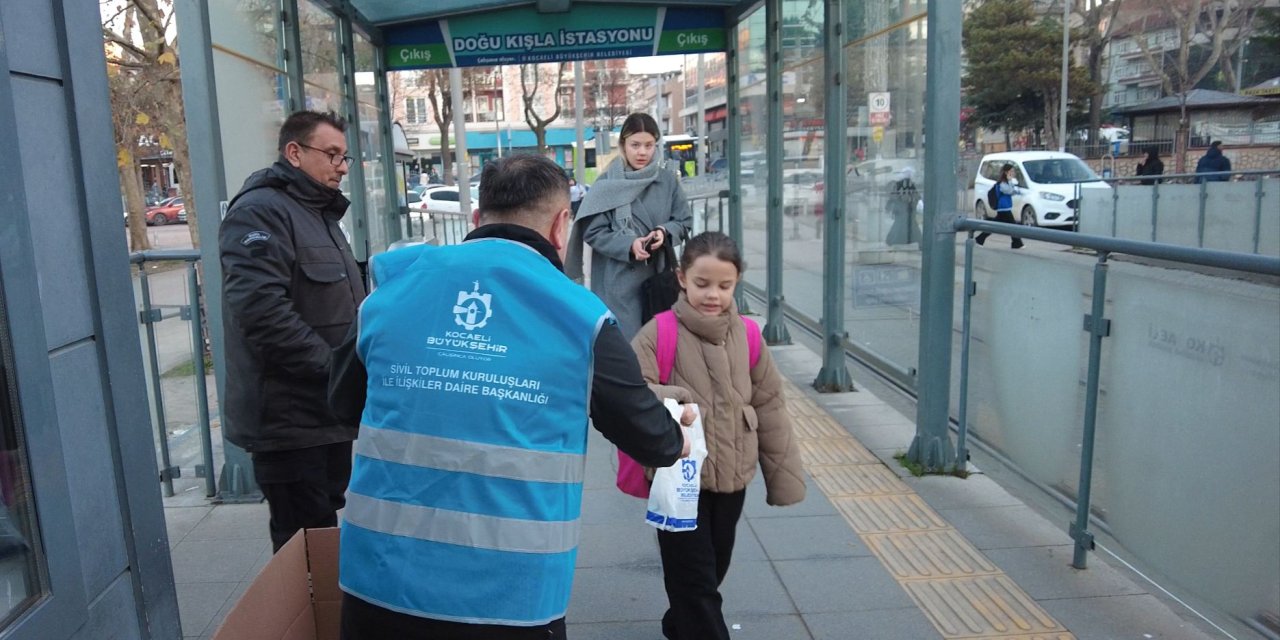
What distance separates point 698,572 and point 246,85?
346 centimetres

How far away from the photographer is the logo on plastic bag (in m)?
1.84

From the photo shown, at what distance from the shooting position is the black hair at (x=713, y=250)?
3.14 m

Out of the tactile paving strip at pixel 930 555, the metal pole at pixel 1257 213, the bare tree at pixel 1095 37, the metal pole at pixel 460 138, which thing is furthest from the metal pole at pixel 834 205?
the bare tree at pixel 1095 37

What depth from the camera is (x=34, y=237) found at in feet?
6.72

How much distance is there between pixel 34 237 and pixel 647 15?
7217 mm

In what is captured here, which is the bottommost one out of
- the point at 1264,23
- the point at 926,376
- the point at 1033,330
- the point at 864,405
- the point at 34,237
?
the point at 864,405

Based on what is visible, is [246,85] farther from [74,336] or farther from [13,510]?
[13,510]

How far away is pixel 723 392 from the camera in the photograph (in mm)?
3158

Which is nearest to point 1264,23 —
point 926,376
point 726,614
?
point 926,376

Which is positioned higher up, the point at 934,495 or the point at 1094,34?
the point at 1094,34

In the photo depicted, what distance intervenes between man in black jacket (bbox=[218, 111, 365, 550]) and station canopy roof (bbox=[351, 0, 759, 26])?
5.06 metres

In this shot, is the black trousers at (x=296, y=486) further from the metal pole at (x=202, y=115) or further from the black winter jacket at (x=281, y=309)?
the metal pole at (x=202, y=115)

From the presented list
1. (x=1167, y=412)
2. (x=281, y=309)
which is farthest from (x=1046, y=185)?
(x=281, y=309)

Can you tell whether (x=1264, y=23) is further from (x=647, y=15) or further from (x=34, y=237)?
(x=34, y=237)
